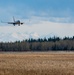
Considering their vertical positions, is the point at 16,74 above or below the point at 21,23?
below

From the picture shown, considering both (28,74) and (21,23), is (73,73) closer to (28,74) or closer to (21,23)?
(28,74)

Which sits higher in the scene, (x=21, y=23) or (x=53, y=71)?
(x=21, y=23)


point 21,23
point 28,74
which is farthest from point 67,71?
point 21,23

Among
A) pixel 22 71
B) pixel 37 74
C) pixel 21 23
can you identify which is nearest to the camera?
pixel 37 74

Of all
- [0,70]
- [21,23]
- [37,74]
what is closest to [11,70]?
[0,70]

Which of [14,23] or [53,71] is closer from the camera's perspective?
[53,71]

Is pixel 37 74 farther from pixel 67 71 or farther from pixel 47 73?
pixel 67 71

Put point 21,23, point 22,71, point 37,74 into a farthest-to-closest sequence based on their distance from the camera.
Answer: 1. point 21,23
2. point 22,71
3. point 37,74

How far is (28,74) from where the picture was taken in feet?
139

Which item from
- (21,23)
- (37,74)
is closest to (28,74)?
(37,74)

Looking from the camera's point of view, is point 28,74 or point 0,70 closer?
point 28,74

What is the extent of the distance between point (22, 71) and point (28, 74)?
241 cm

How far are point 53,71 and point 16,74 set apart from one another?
13.5ft

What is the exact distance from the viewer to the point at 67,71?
44344 millimetres
